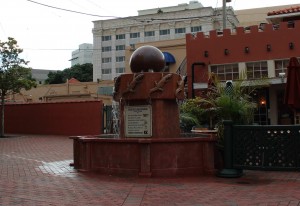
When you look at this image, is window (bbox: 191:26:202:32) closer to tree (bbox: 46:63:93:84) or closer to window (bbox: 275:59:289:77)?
tree (bbox: 46:63:93:84)

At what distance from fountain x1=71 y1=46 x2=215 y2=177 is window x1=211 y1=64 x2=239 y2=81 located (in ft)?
39.4

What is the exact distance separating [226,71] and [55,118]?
11509 mm

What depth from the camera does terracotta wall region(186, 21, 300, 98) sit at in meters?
20.2

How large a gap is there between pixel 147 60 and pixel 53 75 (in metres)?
66.6

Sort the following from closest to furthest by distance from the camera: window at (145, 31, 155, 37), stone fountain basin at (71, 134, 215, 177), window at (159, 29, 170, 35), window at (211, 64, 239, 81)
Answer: stone fountain basin at (71, 134, 215, 177)
window at (211, 64, 239, 81)
window at (159, 29, 170, 35)
window at (145, 31, 155, 37)

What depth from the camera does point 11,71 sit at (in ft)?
77.0

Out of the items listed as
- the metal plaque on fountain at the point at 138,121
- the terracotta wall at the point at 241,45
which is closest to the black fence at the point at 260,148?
the metal plaque on fountain at the point at 138,121

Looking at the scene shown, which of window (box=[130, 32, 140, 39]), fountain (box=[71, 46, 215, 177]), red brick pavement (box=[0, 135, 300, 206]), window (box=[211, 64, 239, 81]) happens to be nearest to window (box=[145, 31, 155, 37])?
window (box=[130, 32, 140, 39])

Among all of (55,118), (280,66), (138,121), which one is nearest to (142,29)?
(55,118)

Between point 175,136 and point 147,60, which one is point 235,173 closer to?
point 175,136

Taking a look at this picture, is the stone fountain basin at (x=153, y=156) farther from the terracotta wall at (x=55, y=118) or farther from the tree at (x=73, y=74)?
the tree at (x=73, y=74)

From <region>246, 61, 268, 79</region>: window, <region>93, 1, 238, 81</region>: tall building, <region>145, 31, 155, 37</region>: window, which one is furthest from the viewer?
<region>145, 31, 155, 37</region>: window

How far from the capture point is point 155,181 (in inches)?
313

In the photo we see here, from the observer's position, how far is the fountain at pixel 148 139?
8445 mm
